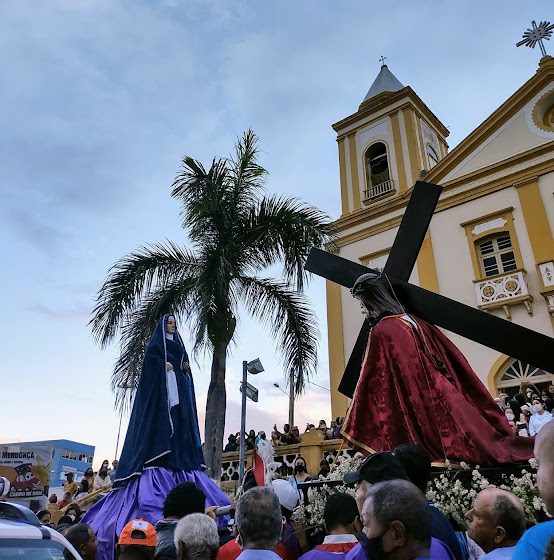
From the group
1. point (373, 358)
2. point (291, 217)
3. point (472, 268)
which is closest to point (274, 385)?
point (472, 268)

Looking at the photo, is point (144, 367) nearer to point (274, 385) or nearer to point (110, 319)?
point (110, 319)

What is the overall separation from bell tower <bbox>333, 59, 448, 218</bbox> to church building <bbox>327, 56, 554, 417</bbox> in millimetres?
48

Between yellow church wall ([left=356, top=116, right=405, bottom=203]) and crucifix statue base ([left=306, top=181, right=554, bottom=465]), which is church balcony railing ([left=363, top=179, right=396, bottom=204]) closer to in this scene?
yellow church wall ([left=356, top=116, right=405, bottom=203])

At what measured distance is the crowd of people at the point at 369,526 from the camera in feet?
6.13

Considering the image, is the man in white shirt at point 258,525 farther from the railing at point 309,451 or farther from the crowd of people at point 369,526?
the railing at point 309,451

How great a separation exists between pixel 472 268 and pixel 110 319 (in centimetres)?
1128

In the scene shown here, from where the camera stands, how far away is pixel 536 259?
48.6ft

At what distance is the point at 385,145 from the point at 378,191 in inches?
83.9

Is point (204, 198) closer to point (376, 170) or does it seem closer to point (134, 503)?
point (134, 503)

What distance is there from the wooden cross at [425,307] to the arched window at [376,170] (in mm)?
13823

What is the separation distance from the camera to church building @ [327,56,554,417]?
1468 centimetres

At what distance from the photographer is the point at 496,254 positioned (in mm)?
15898

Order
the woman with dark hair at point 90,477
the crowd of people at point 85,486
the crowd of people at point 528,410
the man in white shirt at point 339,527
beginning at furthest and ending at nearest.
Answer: the woman with dark hair at point 90,477
the crowd of people at point 85,486
the crowd of people at point 528,410
the man in white shirt at point 339,527

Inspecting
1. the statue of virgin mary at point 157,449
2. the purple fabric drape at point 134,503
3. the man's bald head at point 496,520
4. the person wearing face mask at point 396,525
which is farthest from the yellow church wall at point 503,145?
the person wearing face mask at point 396,525
